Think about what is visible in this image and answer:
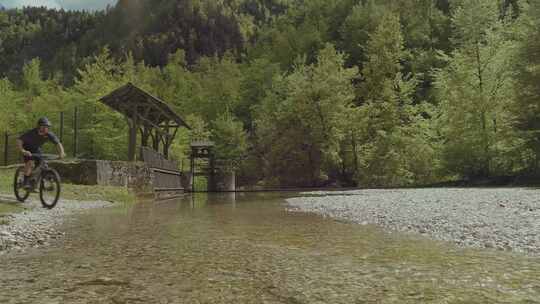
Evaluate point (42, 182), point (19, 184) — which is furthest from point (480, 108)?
point (19, 184)

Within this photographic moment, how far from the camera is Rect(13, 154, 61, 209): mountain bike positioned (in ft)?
34.3

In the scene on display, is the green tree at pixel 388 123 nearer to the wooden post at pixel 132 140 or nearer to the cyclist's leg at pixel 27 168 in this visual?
the wooden post at pixel 132 140

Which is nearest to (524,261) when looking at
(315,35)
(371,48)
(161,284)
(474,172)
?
(161,284)

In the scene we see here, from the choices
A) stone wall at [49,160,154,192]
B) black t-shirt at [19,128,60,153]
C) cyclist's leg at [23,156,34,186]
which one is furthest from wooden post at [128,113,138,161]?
black t-shirt at [19,128,60,153]

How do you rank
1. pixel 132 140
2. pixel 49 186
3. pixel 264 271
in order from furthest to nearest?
1. pixel 132 140
2. pixel 49 186
3. pixel 264 271

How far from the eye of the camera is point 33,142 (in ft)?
33.5

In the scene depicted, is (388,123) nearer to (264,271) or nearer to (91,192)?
(91,192)

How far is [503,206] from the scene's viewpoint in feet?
33.7

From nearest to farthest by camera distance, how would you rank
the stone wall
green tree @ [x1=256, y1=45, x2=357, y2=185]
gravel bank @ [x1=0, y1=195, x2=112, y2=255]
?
1. gravel bank @ [x1=0, y1=195, x2=112, y2=255]
2. the stone wall
3. green tree @ [x1=256, y1=45, x2=357, y2=185]

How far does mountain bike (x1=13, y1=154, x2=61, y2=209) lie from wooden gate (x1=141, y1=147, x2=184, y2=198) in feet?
34.4

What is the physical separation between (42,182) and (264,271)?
28.7 ft

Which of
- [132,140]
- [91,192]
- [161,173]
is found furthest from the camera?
[161,173]

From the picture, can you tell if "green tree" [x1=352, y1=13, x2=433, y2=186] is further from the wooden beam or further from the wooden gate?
the wooden beam

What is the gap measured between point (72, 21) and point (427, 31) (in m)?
163
